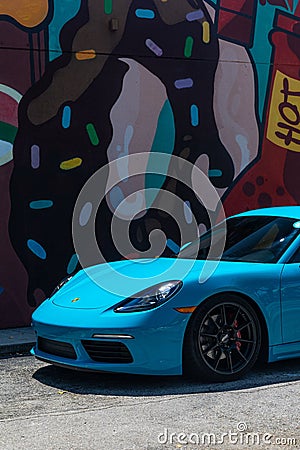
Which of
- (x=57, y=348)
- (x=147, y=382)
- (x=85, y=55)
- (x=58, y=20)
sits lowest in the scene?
(x=147, y=382)

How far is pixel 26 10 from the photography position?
9.16m

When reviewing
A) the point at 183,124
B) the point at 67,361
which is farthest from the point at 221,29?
the point at 67,361

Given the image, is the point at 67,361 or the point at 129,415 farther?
the point at 67,361

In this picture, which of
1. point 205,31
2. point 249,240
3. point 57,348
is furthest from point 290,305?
point 205,31

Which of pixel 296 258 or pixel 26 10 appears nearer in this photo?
pixel 296 258

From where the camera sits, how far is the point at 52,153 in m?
9.38

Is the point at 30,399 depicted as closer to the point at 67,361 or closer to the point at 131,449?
the point at 67,361

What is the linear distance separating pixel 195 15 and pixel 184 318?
5.40 metres

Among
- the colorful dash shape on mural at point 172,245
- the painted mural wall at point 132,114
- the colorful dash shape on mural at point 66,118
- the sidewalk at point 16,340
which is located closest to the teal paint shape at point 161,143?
the painted mural wall at point 132,114

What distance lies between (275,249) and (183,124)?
3697 mm

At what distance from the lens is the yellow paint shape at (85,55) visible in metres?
9.52

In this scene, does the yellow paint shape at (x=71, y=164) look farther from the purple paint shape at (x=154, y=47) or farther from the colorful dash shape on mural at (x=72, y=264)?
the purple paint shape at (x=154, y=47)

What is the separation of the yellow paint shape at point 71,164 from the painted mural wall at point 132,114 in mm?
12

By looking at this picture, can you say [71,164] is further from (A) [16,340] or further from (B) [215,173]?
(A) [16,340]
